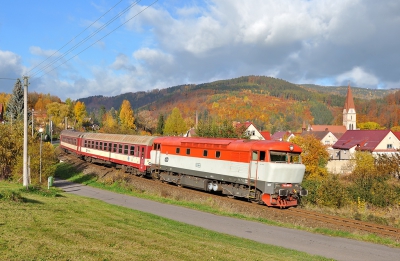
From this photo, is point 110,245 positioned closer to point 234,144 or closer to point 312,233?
point 312,233

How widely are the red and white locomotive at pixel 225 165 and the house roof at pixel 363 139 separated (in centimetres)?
5083

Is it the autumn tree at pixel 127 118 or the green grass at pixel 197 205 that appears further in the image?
the autumn tree at pixel 127 118

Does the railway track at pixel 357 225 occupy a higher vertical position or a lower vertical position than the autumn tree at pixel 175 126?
lower

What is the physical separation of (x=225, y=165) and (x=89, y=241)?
15.5 meters

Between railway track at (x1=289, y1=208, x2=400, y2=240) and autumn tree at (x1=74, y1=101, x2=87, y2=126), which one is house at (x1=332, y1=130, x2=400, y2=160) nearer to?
railway track at (x1=289, y1=208, x2=400, y2=240)

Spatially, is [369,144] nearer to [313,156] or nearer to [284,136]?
[284,136]

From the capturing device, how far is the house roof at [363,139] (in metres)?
70.7

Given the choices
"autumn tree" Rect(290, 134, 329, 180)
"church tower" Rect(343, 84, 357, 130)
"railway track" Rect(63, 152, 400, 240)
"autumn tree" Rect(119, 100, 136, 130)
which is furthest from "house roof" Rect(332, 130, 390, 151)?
"railway track" Rect(63, 152, 400, 240)

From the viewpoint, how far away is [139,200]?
2320 cm

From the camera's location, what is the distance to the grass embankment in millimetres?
8188

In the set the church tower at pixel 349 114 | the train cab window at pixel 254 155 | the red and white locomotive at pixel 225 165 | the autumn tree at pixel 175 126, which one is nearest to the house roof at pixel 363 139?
the autumn tree at pixel 175 126

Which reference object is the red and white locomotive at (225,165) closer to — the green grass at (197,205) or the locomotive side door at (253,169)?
the locomotive side door at (253,169)

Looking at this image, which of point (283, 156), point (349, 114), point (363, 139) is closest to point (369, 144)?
point (363, 139)

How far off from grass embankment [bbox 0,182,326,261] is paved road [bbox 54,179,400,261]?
127 cm
